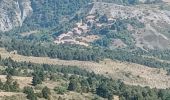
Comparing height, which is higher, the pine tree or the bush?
the pine tree

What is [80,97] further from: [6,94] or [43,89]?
[6,94]

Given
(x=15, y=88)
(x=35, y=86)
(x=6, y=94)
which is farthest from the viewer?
(x=35, y=86)

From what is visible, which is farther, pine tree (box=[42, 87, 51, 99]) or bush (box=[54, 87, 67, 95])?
bush (box=[54, 87, 67, 95])

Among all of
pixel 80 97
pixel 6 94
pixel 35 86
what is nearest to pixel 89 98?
pixel 80 97

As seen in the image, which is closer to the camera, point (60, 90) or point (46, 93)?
point (46, 93)

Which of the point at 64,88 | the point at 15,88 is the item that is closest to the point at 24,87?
the point at 15,88

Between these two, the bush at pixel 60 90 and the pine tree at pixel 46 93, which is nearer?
the pine tree at pixel 46 93

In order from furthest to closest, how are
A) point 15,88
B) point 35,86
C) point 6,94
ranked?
point 35,86, point 15,88, point 6,94

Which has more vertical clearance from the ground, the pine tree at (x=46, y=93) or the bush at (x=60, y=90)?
the pine tree at (x=46, y=93)

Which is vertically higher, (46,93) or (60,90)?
(46,93)

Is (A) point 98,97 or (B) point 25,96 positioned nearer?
(B) point 25,96
